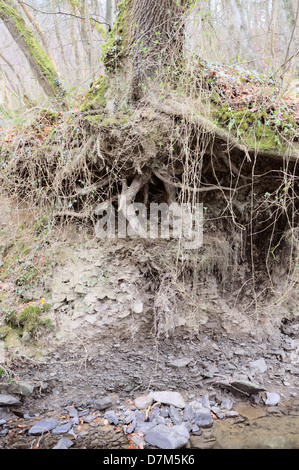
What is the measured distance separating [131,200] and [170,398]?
7.35ft

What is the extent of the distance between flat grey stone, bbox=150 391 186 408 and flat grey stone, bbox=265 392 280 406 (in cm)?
86

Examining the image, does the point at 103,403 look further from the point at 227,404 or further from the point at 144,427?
the point at 227,404

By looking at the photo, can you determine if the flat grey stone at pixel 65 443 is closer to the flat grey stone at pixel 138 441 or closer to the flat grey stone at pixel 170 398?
the flat grey stone at pixel 138 441

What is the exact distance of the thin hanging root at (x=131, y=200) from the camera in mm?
3449

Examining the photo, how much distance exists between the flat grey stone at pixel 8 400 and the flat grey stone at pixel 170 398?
4.34 ft

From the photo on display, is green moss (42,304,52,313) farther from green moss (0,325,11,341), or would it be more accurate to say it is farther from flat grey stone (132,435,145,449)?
flat grey stone (132,435,145,449)

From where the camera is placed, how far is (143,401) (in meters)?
2.82

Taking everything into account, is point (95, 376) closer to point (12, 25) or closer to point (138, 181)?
point (138, 181)

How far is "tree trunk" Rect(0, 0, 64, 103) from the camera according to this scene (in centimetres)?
459

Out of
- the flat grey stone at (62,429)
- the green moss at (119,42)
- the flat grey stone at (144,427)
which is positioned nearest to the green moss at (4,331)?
the flat grey stone at (62,429)

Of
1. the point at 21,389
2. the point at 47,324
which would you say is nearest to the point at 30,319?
the point at 47,324

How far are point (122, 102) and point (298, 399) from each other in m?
3.82

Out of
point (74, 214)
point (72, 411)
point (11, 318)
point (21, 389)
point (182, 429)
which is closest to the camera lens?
point (182, 429)

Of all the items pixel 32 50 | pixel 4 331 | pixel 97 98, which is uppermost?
pixel 32 50
